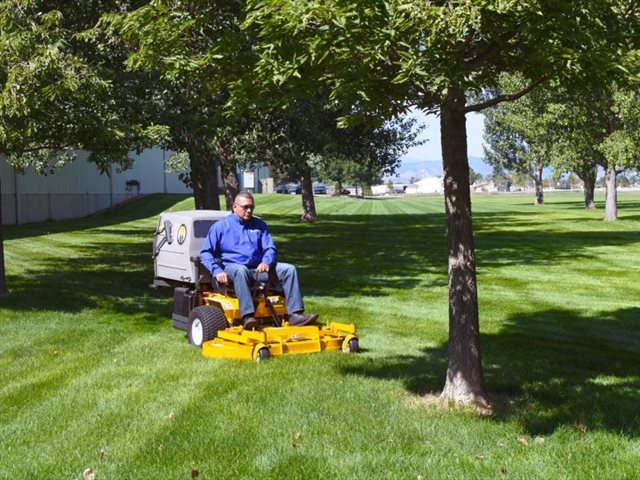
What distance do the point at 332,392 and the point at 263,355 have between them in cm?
142

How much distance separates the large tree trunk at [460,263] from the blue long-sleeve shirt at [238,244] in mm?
2886

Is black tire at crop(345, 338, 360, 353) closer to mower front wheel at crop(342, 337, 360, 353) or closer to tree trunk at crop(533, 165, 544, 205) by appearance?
mower front wheel at crop(342, 337, 360, 353)

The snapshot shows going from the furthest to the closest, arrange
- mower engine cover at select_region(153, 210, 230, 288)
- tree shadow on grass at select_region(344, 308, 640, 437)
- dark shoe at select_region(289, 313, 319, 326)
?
mower engine cover at select_region(153, 210, 230, 288), dark shoe at select_region(289, 313, 319, 326), tree shadow on grass at select_region(344, 308, 640, 437)

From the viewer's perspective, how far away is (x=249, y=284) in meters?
9.11

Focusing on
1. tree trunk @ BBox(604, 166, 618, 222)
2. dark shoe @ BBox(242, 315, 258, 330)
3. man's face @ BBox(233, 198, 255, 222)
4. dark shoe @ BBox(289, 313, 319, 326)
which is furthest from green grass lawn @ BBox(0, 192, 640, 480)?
tree trunk @ BBox(604, 166, 618, 222)

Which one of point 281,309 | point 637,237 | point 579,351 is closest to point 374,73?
point 281,309

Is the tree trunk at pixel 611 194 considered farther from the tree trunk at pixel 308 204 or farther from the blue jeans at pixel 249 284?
the blue jeans at pixel 249 284

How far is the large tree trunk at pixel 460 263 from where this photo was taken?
684 cm

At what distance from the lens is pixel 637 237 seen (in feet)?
89.6

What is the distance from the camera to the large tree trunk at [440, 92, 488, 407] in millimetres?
6840

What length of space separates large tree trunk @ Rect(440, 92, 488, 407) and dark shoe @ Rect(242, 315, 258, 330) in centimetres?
263

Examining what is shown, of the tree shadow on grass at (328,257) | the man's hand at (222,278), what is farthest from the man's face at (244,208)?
the tree shadow on grass at (328,257)

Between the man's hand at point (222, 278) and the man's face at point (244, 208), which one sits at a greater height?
the man's face at point (244, 208)

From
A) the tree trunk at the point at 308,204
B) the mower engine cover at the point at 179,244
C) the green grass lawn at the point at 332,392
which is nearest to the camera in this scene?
the green grass lawn at the point at 332,392
